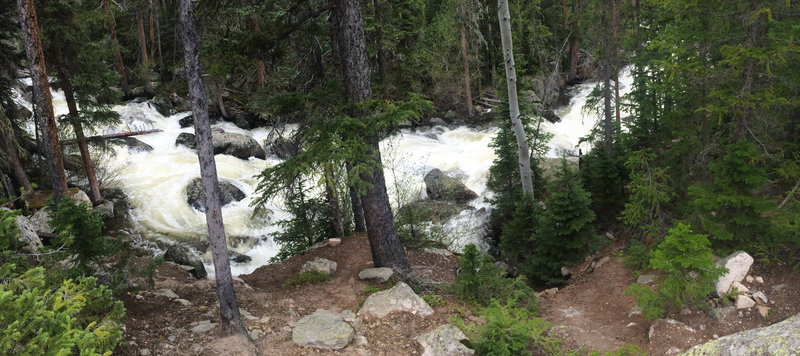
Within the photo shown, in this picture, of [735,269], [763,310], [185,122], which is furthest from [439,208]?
[185,122]

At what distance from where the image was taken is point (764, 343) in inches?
155

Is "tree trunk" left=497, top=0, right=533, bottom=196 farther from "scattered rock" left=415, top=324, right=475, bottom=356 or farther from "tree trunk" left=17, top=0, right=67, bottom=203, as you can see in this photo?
"tree trunk" left=17, top=0, right=67, bottom=203

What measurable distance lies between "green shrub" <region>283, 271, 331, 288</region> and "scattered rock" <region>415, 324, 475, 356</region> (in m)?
3.69

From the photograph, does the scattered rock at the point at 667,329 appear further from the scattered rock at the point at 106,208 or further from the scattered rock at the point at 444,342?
the scattered rock at the point at 106,208

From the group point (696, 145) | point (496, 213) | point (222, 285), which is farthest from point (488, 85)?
point (222, 285)

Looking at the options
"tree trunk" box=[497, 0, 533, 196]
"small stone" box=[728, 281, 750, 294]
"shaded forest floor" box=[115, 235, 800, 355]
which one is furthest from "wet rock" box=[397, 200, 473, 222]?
"small stone" box=[728, 281, 750, 294]

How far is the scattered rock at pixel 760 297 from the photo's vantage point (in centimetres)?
717

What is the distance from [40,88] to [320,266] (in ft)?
28.4

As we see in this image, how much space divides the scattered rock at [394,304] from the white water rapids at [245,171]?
16.9 ft

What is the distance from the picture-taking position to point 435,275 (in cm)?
1055

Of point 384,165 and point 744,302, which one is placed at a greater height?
point 384,165

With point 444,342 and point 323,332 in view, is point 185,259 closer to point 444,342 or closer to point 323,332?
point 323,332

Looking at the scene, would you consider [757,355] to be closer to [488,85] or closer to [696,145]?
[696,145]

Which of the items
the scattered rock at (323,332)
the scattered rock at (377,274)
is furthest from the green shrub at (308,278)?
the scattered rock at (323,332)
